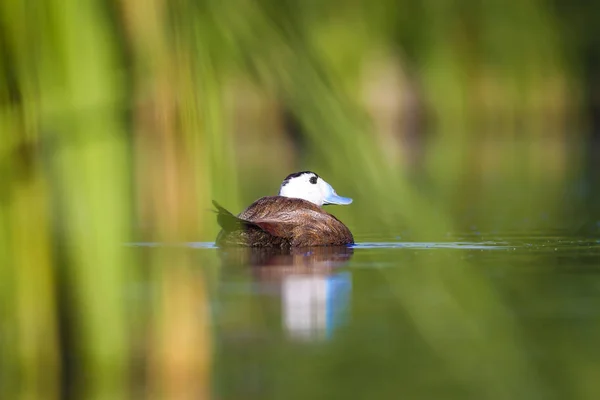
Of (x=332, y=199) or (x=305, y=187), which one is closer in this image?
(x=305, y=187)

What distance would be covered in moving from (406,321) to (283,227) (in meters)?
3.27

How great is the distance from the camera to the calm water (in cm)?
127

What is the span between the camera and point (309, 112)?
3.52 feet

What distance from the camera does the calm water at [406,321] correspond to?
4.18ft

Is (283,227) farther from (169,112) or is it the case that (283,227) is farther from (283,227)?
(169,112)

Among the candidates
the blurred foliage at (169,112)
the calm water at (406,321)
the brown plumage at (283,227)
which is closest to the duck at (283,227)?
the brown plumage at (283,227)

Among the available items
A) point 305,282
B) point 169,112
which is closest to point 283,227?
point 305,282

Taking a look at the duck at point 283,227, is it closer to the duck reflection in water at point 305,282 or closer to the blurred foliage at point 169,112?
the duck reflection in water at point 305,282

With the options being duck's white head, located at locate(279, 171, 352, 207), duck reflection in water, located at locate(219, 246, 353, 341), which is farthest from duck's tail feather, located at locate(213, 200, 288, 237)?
duck's white head, located at locate(279, 171, 352, 207)

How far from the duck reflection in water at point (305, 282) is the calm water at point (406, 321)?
10 millimetres

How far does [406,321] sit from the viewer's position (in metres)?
4.98

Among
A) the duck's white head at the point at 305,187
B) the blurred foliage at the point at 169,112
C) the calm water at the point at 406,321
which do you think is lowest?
the calm water at the point at 406,321

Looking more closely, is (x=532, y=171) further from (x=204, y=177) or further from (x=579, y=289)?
(x=204, y=177)

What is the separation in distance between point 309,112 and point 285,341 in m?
3.37
